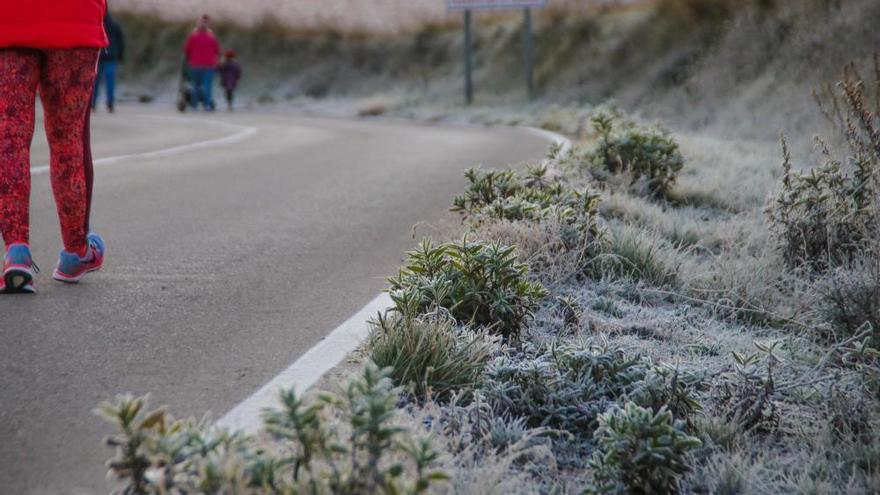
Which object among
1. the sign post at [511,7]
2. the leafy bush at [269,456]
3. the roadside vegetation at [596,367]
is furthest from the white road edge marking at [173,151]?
the sign post at [511,7]

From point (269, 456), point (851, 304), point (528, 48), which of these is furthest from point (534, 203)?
point (528, 48)

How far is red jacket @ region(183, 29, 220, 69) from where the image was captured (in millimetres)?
24828

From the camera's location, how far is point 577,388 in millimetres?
3365

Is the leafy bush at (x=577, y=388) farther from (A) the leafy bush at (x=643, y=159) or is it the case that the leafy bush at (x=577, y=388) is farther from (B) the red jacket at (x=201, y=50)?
(B) the red jacket at (x=201, y=50)

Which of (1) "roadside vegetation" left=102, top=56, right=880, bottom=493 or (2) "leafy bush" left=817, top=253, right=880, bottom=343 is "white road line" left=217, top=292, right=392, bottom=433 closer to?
(1) "roadside vegetation" left=102, top=56, right=880, bottom=493

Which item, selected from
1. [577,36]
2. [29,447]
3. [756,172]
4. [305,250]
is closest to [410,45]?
[577,36]

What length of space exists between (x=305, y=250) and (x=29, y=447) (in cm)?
310

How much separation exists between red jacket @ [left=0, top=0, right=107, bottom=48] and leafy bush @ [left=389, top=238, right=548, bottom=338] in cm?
197

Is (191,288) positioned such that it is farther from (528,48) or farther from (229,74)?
(229,74)

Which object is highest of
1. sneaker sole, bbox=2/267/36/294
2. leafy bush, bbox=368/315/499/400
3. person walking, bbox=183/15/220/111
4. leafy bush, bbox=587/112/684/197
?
leafy bush, bbox=368/315/499/400

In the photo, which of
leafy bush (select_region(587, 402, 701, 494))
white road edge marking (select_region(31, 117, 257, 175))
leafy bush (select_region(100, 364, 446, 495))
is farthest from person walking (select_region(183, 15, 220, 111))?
leafy bush (select_region(100, 364, 446, 495))

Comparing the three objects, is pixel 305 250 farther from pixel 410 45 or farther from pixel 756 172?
pixel 410 45

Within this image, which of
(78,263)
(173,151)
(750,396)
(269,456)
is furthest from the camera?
(173,151)

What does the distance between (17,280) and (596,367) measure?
8.89 feet
